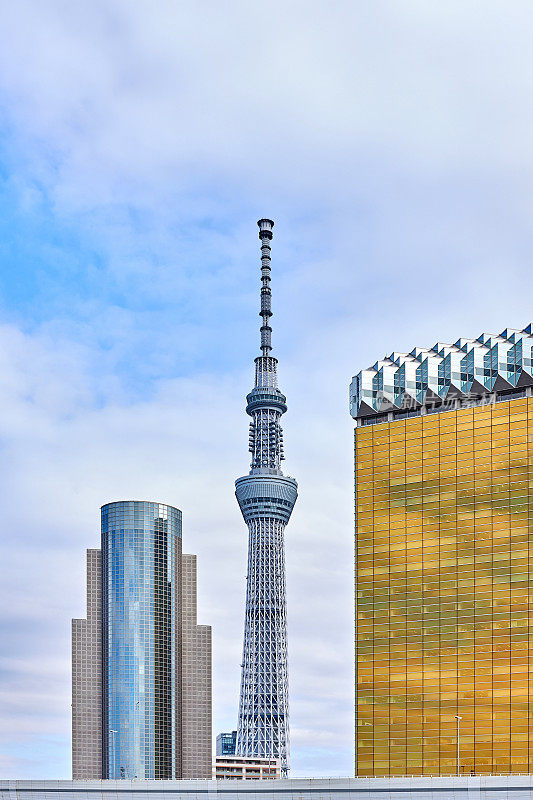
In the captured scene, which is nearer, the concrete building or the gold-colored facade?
the concrete building

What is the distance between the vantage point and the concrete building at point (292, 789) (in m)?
143

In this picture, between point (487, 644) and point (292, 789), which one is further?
point (487, 644)

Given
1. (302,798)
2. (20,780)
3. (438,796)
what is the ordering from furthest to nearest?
(20,780) → (302,798) → (438,796)

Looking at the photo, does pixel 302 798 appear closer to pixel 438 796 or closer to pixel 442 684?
pixel 438 796

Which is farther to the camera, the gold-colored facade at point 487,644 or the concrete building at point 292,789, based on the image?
the gold-colored facade at point 487,644

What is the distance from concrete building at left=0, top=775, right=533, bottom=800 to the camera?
143m

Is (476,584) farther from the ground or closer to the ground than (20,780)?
farther from the ground

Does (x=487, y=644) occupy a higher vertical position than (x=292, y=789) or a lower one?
higher

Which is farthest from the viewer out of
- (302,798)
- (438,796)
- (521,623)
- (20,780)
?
(521,623)

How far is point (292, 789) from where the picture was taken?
153 m

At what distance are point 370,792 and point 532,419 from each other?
249 feet

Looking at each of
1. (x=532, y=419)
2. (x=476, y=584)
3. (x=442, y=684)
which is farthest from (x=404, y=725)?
(x=532, y=419)

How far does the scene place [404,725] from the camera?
199 meters

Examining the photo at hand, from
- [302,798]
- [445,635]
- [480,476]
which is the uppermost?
[480,476]
